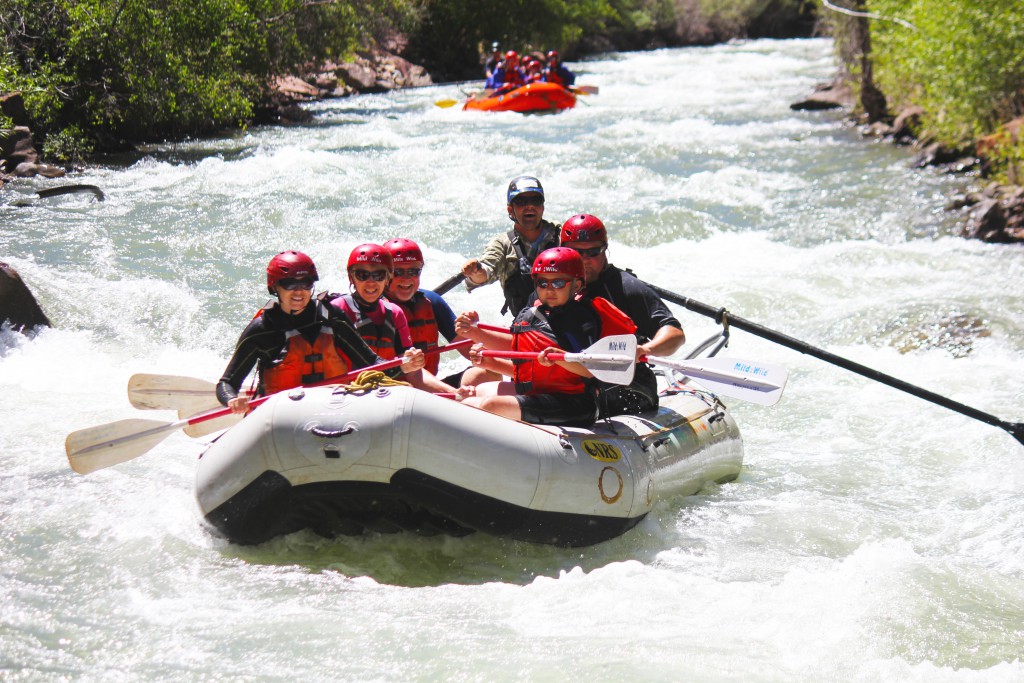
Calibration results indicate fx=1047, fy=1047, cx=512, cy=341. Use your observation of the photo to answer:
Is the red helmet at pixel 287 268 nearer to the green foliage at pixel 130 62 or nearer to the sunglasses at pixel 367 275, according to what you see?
the sunglasses at pixel 367 275

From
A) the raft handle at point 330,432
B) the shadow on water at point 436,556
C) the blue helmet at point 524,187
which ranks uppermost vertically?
the blue helmet at point 524,187

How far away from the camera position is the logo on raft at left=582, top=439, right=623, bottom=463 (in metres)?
4.26

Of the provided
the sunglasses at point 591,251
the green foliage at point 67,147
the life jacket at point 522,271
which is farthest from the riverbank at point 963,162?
the green foliage at point 67,147

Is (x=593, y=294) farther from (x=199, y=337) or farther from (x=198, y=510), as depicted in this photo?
(x=199, y=337)

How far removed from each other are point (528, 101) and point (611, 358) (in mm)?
14666

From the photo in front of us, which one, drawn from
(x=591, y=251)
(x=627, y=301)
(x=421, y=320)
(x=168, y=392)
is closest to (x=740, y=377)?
(x=627, y=301)

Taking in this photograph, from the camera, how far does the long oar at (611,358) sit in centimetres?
412

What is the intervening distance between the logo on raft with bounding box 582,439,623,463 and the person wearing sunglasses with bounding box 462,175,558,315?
1.28m

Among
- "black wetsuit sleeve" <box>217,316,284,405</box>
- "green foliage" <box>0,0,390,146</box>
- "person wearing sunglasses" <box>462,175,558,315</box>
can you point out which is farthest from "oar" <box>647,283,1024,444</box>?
"green foliage" <box>0,0,390,146</box>

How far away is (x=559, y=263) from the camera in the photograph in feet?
13.9

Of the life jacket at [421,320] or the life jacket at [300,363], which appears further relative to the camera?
the life jacket at [421,320]

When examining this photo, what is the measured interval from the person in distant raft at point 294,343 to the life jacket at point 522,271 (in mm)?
1200

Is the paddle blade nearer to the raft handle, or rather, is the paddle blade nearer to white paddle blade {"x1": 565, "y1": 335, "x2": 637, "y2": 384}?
the raft handle

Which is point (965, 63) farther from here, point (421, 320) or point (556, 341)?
point (556, 341)
